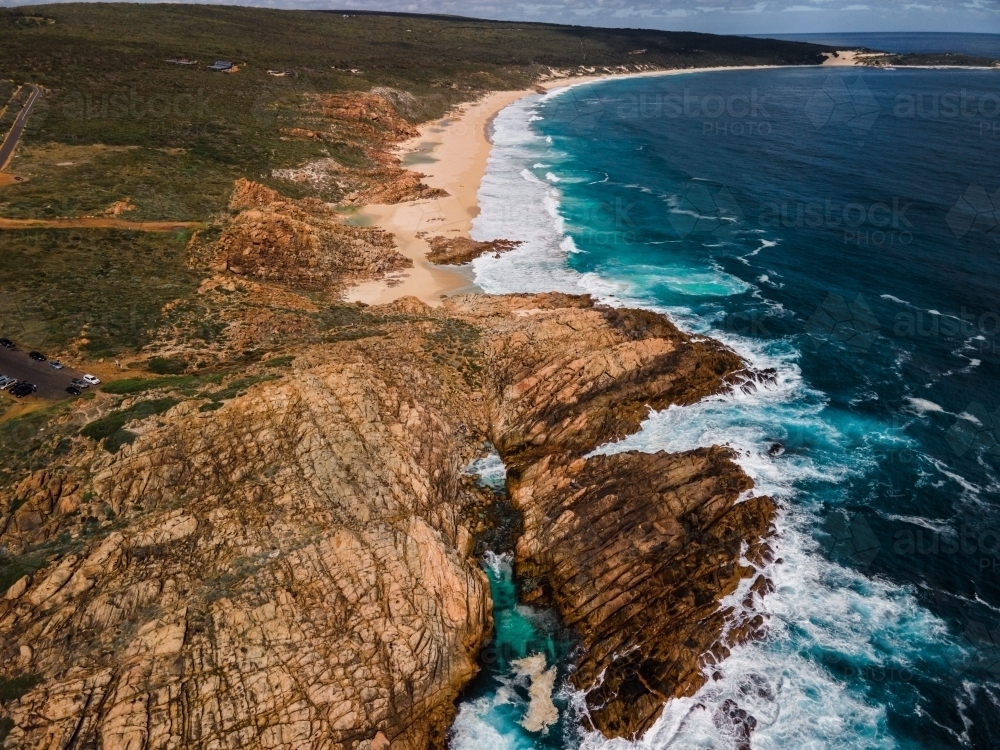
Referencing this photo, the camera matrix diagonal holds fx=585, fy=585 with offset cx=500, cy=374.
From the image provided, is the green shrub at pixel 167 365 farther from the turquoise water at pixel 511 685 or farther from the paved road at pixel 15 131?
the paved road at pixel 15 131

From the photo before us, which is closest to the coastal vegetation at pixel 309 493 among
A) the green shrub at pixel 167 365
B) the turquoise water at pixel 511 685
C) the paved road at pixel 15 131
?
the green shrub at pixel 167 365

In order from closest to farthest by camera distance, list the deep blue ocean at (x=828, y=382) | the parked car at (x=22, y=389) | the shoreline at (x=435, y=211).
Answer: the deep blue ocean at (x=828, y=382) → the parked car at (x=22, y=389) → the shoreline at (x=435, y=211)

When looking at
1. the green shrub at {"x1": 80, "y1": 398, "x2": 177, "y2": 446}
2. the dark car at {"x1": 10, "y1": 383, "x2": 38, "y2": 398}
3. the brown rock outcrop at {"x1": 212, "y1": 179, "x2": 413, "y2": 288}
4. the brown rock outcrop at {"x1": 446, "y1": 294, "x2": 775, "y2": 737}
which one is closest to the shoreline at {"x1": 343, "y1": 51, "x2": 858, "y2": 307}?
the brown rock outcrop at {"x1": 212, "y1": 179, "x2": 413, "y2": 288}

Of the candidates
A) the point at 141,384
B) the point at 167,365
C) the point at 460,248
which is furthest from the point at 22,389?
the point at 460,248

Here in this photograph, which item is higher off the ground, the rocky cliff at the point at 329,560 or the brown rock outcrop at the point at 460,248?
the brown rock outcrop at the point at 460,248

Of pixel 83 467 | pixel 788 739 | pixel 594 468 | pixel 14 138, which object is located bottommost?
pixel 788 739

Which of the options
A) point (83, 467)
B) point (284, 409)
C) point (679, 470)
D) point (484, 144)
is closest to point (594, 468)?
point (679, 470)

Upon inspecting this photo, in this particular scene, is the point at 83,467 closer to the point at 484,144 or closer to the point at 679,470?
the point at 679,470
